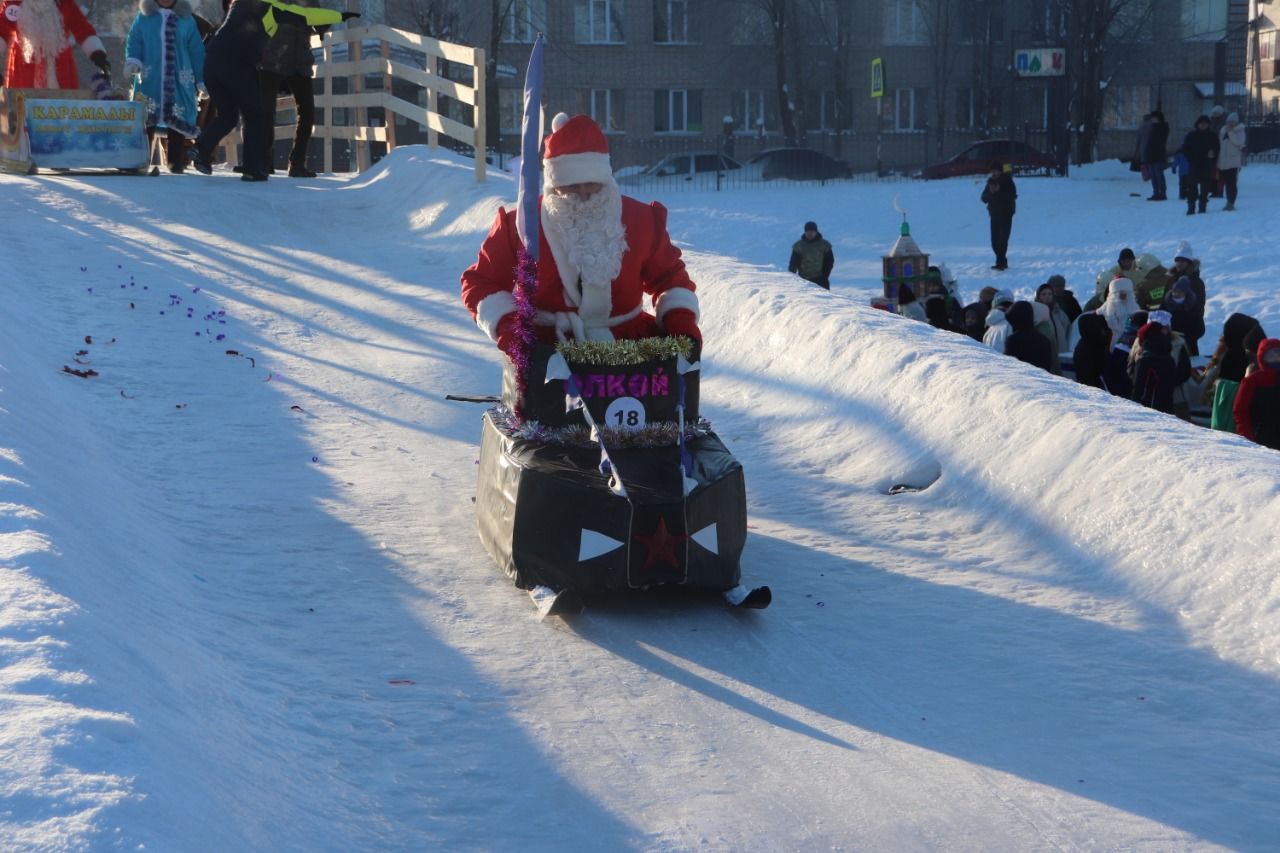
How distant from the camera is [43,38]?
56.5 feet

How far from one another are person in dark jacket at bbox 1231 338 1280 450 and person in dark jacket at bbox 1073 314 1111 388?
2.54 metres

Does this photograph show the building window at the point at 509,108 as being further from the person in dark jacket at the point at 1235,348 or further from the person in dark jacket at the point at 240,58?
the person in dark jacket at the point at 1235,348

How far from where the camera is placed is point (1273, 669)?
5016mm

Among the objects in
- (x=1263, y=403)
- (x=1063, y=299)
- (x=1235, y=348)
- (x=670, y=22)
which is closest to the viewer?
(x=1263, y=403)

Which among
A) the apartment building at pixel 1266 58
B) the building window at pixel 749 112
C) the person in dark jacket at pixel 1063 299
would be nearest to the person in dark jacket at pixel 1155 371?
the person in dark jacket at pixel 1063 299

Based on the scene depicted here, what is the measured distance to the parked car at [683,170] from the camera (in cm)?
3719

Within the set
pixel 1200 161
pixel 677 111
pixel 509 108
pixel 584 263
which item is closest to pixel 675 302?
pixel 584 263

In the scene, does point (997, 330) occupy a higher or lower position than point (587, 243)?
lower

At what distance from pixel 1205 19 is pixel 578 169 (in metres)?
55.0

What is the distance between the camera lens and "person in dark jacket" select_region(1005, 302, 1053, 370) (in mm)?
10570

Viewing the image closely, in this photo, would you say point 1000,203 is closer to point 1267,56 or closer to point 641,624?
point 641,624

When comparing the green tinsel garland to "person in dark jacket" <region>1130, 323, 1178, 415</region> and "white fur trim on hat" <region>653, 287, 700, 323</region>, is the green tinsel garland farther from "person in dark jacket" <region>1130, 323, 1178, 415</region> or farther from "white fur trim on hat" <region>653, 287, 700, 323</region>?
"person in dark jacket" <region>1130, 323, 1178, 415</region>

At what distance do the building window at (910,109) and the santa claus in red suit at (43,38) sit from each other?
37.2 m

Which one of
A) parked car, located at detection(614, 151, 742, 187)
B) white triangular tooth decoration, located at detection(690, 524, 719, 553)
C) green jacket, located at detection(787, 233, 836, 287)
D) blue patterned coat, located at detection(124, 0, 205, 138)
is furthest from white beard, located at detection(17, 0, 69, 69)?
parked car, located at detection(614, 151, 742, 187)
